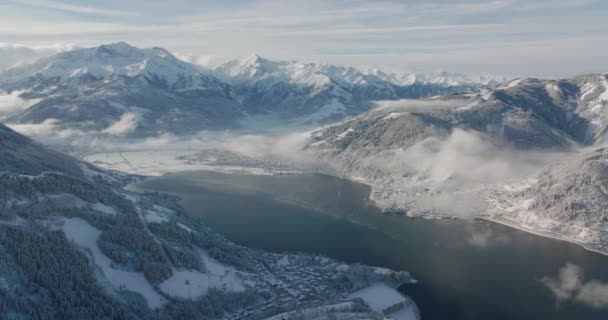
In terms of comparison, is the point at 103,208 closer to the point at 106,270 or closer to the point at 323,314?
the point at 106,270

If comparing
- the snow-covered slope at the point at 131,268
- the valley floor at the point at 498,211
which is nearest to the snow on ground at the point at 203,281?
the snow-covered slope at the point at 131,268

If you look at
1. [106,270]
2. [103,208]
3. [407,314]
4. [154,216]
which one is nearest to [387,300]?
[407,314]

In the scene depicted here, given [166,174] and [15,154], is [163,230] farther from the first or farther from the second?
[166,174]

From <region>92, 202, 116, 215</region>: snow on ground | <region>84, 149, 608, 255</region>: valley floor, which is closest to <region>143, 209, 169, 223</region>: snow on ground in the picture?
<region>92, 202, 116, 215</region>: snow on ground

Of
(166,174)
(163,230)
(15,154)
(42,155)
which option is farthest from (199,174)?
(163,230)

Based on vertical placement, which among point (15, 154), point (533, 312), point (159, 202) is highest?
point (15, 154)
